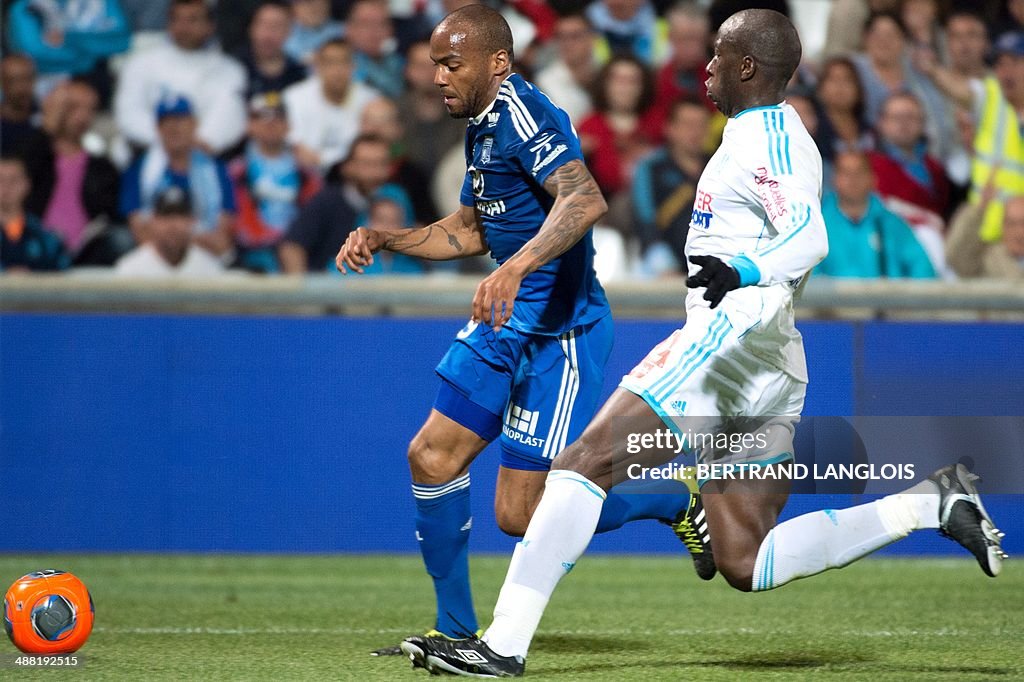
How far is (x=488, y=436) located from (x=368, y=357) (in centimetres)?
308

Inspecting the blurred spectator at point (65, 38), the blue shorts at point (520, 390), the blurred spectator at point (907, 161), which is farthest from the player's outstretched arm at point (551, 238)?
the blurred spectator at point (65, 38)

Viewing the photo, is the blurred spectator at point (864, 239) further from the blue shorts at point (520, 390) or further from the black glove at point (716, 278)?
the black glove at point (716, 278)

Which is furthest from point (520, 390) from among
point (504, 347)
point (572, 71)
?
point (572, 71)

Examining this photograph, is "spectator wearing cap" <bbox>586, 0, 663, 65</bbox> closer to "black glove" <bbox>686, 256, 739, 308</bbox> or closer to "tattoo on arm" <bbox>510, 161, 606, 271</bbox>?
"tattoo on arm" <bbox>510, 161, 606, 271</bbox>

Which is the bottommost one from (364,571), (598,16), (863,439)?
(364,571)

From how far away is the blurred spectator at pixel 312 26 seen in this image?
9250 millimetres

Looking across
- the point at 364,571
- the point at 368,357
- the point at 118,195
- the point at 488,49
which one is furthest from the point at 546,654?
the point at 118,195

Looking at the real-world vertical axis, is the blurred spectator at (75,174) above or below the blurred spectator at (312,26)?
below

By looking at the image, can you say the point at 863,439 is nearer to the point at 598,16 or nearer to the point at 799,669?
the point at 799,669

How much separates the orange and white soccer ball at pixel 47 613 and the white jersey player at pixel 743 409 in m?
1.05

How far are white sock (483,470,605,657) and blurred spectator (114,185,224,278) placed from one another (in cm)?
491

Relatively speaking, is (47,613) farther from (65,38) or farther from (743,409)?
(65,38)

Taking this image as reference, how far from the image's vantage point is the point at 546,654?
15.7ft

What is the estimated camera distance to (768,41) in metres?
4.25
